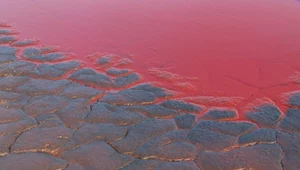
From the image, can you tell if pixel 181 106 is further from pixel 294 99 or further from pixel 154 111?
pixel 294 99

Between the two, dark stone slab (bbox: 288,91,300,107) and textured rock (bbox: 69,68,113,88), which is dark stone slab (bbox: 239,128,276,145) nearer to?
dark stone slab (bbox: 288,91,300,107)

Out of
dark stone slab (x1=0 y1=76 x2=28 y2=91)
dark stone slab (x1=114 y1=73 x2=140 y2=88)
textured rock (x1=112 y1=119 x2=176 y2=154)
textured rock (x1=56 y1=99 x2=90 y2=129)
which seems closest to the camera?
textured rock (x1=112 y1=119 x2=176 y2=154)

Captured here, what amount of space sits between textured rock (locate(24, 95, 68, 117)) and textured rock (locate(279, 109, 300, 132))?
8.66ft

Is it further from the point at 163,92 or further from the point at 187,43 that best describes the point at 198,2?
the point at 163,92

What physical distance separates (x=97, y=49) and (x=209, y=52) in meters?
1.94


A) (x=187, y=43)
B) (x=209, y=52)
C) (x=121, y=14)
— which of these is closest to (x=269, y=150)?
(x=209, y=52)

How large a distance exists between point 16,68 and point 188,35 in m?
3.11

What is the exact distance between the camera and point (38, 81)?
4762 millimetres

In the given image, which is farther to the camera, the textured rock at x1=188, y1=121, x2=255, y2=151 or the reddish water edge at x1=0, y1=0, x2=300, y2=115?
the reddish water edge at x1=0, y1=0, x2=300, y2=115

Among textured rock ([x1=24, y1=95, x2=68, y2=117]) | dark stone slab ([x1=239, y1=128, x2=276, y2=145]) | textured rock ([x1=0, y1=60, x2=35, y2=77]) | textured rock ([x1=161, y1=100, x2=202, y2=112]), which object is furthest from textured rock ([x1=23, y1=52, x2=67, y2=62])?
dark stone slab ([x1=239, y1=128, x2=276, y2=145])

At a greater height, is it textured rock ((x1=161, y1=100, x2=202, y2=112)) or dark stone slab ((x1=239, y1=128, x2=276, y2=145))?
dark stone slab ((x1=239, y1=128, x2=276, y2=145))

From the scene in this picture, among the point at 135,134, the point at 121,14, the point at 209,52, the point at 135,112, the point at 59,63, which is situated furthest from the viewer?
the point at 121,14

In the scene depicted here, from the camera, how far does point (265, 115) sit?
401cm

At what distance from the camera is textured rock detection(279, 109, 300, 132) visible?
3761 millimetres
